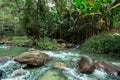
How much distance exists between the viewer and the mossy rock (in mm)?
6821

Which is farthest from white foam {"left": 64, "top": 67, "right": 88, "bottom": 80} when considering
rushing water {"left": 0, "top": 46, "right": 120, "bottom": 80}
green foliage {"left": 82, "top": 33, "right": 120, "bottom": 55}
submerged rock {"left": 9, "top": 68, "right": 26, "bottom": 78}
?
green foliage {"left": 82, "top": 33, "right": 120, "bottom": 55}

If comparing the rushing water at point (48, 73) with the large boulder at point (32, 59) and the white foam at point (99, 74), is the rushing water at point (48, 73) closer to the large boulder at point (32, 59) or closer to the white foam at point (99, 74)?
the white foam at point (99, 74)

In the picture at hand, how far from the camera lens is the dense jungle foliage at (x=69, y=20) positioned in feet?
41.5

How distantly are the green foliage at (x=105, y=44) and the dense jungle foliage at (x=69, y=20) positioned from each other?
6 centimetres

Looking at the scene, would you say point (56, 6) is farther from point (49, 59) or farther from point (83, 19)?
point (49, 59)

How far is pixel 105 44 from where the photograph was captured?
11.8 m

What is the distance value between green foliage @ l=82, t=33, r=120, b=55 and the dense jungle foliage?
2.3 inches

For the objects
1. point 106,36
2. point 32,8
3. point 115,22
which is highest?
point 32,8

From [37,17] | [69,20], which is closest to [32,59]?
[37,17]

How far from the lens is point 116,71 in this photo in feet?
24.7

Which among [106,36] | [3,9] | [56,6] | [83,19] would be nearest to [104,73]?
[106,36]

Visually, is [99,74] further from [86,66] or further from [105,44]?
[105,44]

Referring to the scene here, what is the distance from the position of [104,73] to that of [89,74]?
571 mm

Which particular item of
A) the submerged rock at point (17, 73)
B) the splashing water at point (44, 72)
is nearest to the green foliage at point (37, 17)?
the splashing water at point (44, 72)
